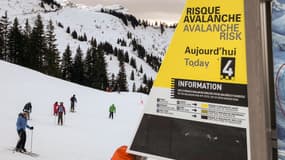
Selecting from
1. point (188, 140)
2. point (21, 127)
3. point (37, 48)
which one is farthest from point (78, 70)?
point (188, 140)

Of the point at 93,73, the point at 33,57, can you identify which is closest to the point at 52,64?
the point at 33,57

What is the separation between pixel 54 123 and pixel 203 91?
1518cm

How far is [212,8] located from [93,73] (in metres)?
62.9

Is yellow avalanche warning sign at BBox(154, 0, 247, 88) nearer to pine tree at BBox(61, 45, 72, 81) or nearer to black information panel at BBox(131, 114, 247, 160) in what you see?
black information panel at BBox(131, 114, 247, 160)

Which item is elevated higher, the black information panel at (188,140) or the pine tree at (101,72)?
the pine tree at (101,72)

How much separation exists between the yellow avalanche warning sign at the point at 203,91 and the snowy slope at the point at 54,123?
2.08 metres

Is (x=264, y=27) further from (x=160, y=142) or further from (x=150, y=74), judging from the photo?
(x=150, y=74)

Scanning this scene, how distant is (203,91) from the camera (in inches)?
124

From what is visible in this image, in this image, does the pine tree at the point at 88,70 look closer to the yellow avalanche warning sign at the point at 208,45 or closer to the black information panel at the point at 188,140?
the black information panel at the point at 188,140

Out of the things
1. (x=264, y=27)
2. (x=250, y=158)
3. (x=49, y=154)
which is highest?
(x=264, y=27)

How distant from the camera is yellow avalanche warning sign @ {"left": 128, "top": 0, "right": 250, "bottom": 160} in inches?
117

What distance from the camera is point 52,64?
5872 cm

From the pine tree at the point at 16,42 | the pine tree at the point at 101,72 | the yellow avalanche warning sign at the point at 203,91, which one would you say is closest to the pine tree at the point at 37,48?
the pine tree at the point at 16,42

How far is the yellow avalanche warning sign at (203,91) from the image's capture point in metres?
2.98
